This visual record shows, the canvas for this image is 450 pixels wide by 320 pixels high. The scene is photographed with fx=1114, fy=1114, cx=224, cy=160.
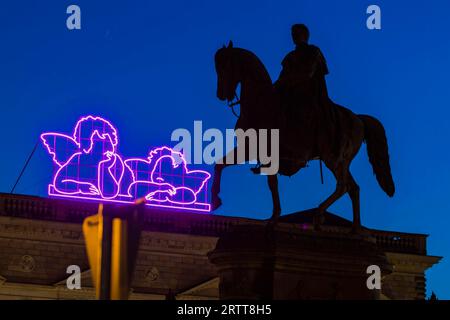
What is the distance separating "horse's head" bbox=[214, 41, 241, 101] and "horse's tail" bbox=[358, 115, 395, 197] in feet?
7.59

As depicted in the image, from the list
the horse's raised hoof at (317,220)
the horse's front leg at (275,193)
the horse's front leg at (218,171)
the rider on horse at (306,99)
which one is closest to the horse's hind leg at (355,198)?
the horse's raised hoof at (317,220)

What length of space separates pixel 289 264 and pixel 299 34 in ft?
11.6

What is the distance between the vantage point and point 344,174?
15.9 meters

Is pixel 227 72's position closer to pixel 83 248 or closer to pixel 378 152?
pixel 378 152

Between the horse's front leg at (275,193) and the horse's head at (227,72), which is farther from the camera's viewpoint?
the horse's head at (227,72)

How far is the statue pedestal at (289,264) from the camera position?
48.0 ft

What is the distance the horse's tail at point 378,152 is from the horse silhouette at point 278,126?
0.73 meters

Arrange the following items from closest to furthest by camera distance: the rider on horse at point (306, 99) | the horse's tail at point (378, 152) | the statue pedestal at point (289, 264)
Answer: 1. the statue pedestal at point (289, 264)
2. the rider on horse at point (306, 99)
3. the horse's tail at point (378, 152)

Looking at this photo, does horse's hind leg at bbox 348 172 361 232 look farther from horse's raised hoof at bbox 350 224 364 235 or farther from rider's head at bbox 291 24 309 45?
rider's head at bbox 291 24 309 45

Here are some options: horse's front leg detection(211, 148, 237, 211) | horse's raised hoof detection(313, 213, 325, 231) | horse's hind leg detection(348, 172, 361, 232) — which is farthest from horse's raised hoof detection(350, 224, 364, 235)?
horse's front leg detection(211, 148, 237, 211)

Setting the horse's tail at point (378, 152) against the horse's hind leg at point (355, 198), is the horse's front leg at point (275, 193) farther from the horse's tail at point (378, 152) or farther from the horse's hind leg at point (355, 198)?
the horse's tail at point (378, 152)

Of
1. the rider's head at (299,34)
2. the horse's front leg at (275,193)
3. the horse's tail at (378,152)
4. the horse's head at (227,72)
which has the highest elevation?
the rider's head at (299,34)
